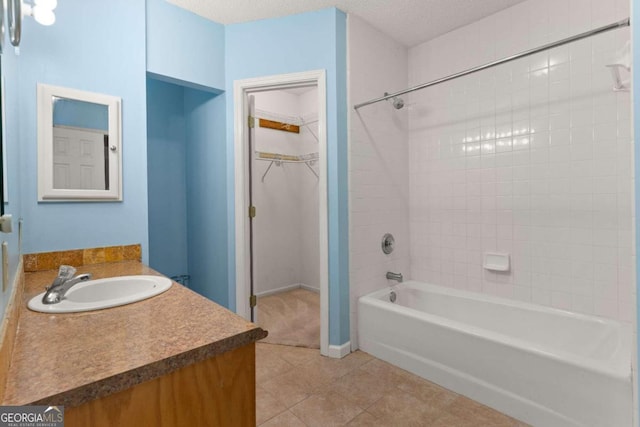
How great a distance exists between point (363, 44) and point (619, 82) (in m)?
1.60

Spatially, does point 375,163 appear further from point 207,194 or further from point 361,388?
point 361,388

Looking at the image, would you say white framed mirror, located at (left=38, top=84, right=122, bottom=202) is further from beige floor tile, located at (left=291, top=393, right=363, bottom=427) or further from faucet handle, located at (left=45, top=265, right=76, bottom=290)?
beige floor tile, located at (left=291, top=393, right=363, bottom=427)

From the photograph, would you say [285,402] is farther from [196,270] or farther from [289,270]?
[289,270]

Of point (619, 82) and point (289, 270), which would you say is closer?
point (619, 82)

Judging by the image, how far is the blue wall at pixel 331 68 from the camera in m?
2.22

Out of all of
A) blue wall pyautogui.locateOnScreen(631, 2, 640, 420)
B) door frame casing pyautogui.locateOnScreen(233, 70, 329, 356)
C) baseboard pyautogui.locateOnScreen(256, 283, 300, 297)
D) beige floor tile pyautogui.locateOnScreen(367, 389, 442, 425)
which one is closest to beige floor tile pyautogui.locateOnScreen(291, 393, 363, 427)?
beige floor tile pyautogui.locateOnScreen(367, 389, 442, 425)

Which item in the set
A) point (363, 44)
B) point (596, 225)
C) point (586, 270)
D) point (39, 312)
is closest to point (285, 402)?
point (39, 312)

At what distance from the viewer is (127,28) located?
1822 millimetres

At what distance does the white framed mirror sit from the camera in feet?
5.09

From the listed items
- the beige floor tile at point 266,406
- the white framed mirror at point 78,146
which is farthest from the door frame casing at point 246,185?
the white framed mirror at point 78,146

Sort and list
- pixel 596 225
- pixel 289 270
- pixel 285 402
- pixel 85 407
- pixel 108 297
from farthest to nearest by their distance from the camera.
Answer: pixel 289 270, pixel 596 225, pixel 285 402, pixel 108 297, pixel 85 407

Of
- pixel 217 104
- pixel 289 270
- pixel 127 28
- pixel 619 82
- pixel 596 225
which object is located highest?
pixel 127 28

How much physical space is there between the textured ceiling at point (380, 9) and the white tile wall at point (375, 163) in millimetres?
140

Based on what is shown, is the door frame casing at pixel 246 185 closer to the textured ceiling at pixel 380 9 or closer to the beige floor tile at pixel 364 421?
the textured ceiling at pixel 380 9
